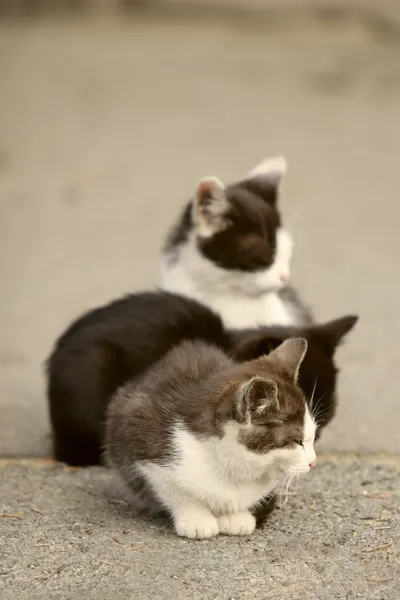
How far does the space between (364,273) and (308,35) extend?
260 inches

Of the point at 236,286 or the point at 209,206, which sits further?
the point at 236,286

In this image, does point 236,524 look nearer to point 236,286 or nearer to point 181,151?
point 236,286

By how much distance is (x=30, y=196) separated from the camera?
30.4ft

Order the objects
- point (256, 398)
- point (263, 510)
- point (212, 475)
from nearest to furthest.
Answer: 1. point (256, 398)
2. point (212, 475)
3. point (263, 510)

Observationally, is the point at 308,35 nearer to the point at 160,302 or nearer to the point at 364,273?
the point at 364,273

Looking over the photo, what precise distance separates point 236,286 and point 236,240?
25 cm

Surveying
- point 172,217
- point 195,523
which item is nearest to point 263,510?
point 195,523

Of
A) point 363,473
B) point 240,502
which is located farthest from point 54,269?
point 240,502

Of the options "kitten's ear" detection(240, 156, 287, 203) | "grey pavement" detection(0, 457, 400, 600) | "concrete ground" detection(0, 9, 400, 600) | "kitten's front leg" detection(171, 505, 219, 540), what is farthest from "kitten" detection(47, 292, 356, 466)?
"kitten's ear" detection(240, 156, 287, 203)

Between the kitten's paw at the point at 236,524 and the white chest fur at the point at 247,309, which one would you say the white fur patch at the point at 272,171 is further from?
the kitten's paw at the point at 236,524

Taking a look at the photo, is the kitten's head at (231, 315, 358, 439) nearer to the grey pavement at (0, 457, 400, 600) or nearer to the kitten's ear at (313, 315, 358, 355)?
the kitten's ear at (313, 315, 358, 355)

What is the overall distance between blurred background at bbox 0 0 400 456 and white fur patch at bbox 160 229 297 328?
0.66 meters

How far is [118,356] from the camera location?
460cm

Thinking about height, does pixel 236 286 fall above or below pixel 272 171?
below
